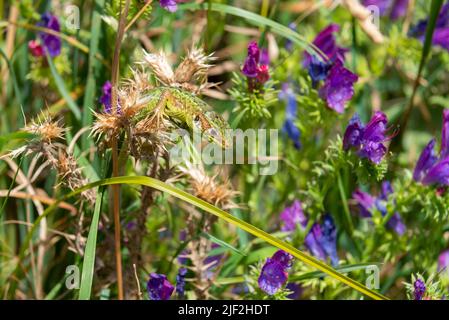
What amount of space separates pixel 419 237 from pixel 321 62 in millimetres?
440

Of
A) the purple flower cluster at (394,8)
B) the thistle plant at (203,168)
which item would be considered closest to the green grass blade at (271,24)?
the thistle plant at (203,168)

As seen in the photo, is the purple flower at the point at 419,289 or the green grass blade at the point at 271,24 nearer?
the purple flower at the point at 419,289

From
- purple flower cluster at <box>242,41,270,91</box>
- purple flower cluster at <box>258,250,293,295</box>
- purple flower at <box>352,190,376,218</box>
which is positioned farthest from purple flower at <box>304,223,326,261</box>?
purple flower cluster at <box>242,41,270,91</box>

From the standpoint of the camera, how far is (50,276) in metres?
1.74

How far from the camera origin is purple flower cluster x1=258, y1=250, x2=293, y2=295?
1.34m

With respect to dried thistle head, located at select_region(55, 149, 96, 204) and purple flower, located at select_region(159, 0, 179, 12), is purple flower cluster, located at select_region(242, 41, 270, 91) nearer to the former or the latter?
purple flower, located at select_region(159, 0, 179, 12)

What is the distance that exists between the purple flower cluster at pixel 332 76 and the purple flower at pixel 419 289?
43 cm

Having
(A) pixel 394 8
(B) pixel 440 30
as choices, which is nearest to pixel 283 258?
(B) pixel 440 30

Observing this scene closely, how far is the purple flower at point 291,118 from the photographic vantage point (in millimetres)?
1774

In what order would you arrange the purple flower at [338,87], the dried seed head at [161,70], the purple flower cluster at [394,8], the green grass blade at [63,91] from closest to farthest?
the dried seed head at [161,70], the purple flower at [338,87], the green grass blade at [63,91], the purple flower cluster at [394,8]

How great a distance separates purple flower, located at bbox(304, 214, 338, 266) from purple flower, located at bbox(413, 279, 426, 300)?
0.98 feet

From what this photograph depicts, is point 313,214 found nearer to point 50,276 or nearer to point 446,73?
point 50,276

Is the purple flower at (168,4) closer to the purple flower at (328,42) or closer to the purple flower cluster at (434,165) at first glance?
the purple flower at (328,42)
